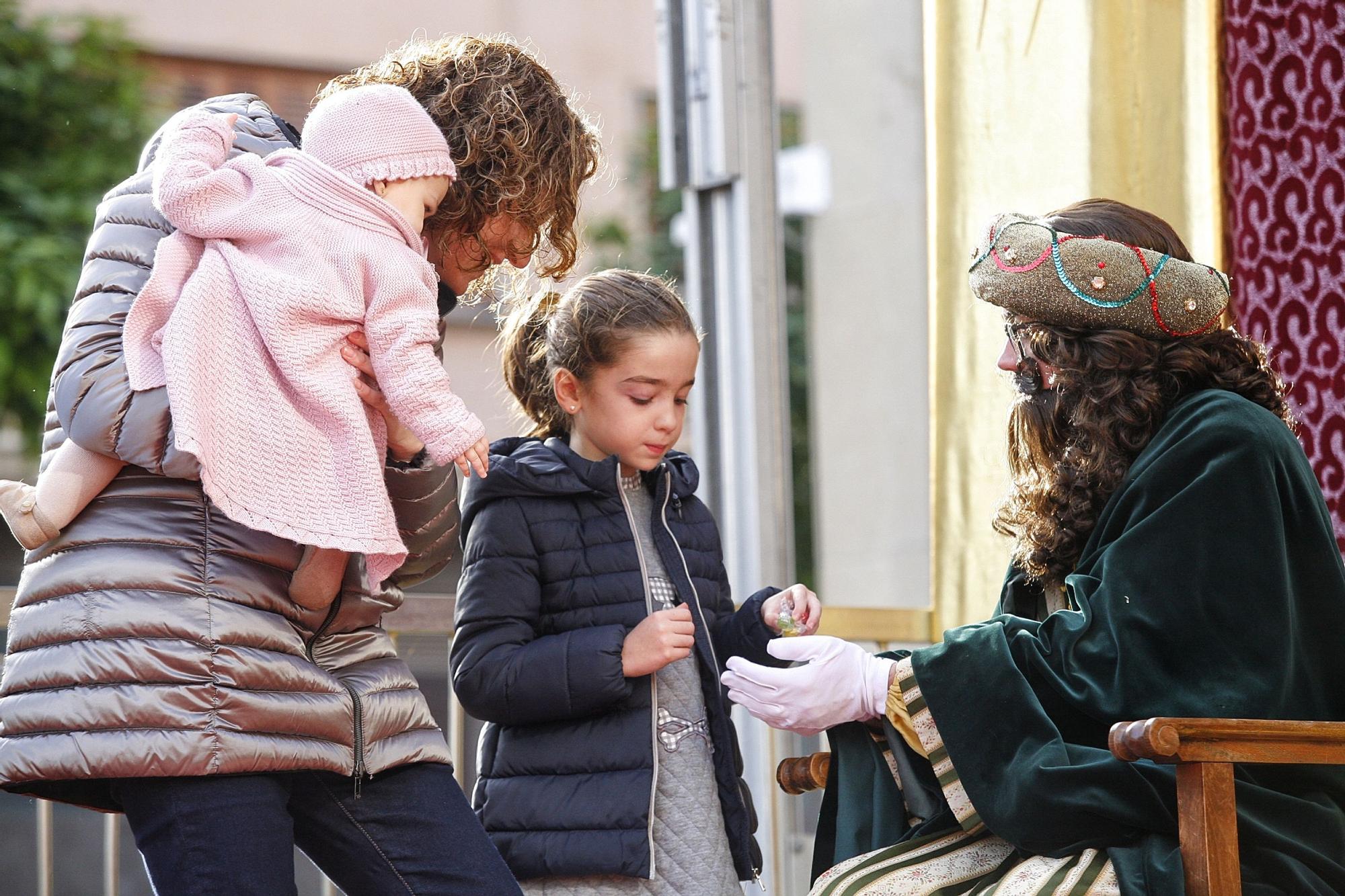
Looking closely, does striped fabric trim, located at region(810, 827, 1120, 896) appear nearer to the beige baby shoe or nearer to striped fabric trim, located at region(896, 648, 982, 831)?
striped fabric trim, located at region(896, 648, 982, 831)

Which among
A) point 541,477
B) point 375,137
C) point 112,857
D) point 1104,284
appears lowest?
point 112,857

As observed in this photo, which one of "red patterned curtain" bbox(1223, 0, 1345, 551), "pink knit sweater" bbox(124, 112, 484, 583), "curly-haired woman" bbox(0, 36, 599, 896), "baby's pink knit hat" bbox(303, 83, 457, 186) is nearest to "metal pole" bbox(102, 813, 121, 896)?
"curly-haired woman" bbox(0, 36, 599, 896)

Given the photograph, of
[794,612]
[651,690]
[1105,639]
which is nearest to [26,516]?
[651,690]

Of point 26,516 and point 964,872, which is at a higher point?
point 26,516

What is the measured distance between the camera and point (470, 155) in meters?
1.66

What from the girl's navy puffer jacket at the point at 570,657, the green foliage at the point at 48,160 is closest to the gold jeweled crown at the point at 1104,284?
the girl's navy puffer jacket at the point at 570,657

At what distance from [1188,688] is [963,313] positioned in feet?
4.76

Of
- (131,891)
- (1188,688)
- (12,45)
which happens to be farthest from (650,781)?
(12,45)

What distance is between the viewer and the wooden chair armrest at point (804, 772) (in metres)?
2.02

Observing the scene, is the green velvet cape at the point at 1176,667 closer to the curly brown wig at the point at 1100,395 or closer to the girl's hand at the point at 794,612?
the curly brown wig at the point at 1100,395

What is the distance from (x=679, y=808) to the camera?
196 centimetres

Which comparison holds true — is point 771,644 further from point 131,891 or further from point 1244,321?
point 131,891

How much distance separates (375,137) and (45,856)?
1.72 m

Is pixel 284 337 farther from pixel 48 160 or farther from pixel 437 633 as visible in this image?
pixel 48 160
